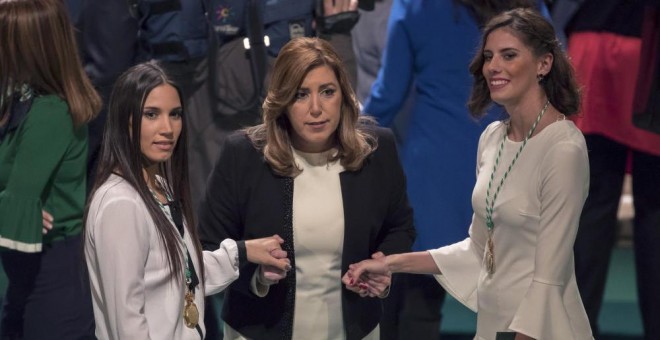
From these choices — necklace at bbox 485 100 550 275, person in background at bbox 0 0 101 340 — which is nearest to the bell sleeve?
necklace at bbox 485 100 550 275

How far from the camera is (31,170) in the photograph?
4.03 meters

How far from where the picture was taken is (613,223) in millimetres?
4715

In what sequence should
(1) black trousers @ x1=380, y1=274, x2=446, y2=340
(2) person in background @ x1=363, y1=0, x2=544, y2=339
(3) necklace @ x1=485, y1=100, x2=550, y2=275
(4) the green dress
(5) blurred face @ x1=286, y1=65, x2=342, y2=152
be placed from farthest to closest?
(1) black trousers @ x1=380, y1=274, x2=446, y2=340
(2) person in background @ x1=363, y1=0, x2=544, y2=339
(4) the green dress
(5) blurred face @ x1=286, y1=65, x2=342, y2=152
(3) necklace @ x1=485, y1=100, x2=550, y2=275

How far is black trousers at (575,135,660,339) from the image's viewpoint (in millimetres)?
4582

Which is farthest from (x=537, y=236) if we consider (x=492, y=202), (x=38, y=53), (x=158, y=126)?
(x=38, y=53)

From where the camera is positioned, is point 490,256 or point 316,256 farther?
point 316,256

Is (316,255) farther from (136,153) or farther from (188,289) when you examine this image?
(136,153)

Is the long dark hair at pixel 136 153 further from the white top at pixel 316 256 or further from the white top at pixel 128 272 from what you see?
the white top at pixel 316 256

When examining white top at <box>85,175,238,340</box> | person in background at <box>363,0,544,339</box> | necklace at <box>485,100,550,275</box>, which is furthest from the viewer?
person in background at <box>363,0,544,339</box>

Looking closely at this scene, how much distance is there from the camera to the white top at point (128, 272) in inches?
120

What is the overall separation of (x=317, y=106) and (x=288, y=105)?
8 centimetres

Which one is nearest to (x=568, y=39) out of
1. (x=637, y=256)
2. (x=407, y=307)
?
(x=637, y=256)

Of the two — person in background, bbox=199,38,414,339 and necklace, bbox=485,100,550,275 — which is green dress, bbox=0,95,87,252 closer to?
person in background, bbox=199,38,414,339

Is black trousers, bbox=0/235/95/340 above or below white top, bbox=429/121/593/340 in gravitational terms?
below
